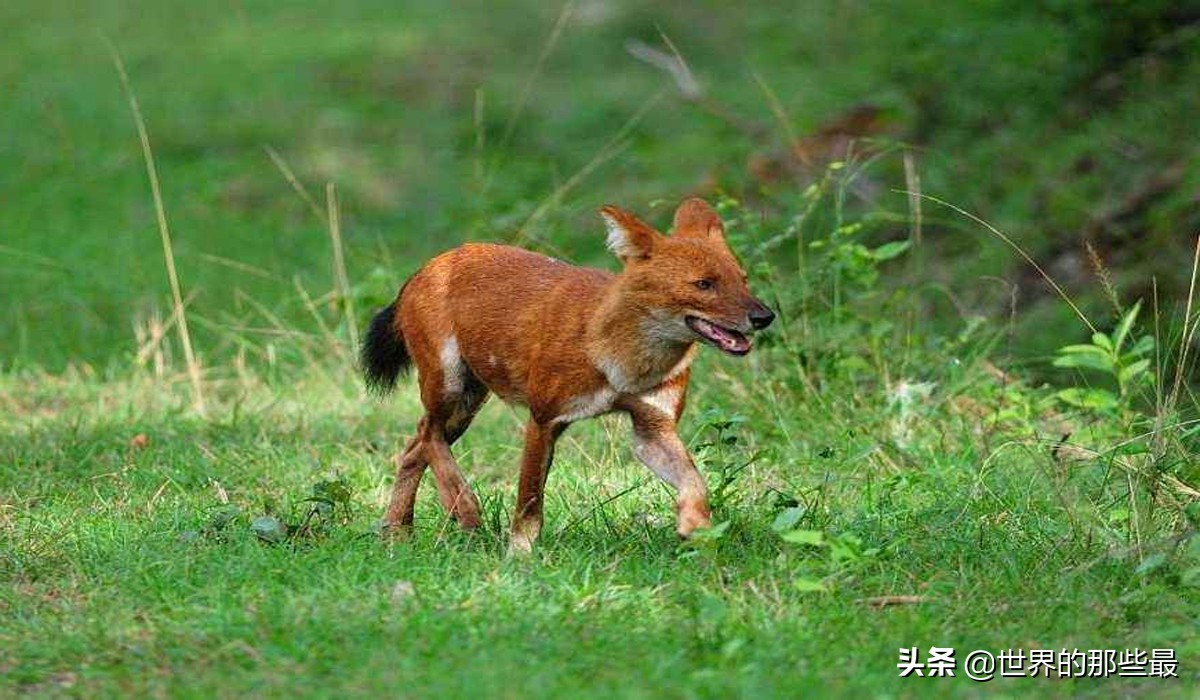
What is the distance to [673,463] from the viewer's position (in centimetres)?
545

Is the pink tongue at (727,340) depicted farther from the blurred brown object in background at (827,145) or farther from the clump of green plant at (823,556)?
the blurred brown object in background at (827,145)

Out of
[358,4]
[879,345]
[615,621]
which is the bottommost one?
[358,4]

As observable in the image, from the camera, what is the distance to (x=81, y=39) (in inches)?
677

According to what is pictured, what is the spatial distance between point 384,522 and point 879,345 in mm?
2294

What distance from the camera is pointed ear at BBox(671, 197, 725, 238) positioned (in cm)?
557

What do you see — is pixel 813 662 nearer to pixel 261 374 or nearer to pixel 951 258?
pixel 261 374

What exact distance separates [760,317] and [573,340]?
572mm

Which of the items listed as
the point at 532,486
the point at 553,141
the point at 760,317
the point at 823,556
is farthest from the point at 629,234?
the point at 553,141

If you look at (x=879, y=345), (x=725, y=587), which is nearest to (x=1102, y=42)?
(x=879, y=345)

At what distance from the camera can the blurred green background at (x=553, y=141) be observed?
9.19m

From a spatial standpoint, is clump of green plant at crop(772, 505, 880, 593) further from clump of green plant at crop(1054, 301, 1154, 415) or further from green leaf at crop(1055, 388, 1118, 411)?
green leaf at crop(1055, 388, 1118, 411)

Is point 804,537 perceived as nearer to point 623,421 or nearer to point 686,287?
point 686,287

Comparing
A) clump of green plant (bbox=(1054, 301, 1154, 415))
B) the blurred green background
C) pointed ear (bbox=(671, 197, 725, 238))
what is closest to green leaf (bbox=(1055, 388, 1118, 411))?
clump of green plant (bbox=(1054, 301, 1154, 415))

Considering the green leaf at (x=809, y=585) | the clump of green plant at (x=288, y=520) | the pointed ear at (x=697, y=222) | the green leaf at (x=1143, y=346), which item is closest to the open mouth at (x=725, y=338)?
the pointed ear at (x=697, y=222)
